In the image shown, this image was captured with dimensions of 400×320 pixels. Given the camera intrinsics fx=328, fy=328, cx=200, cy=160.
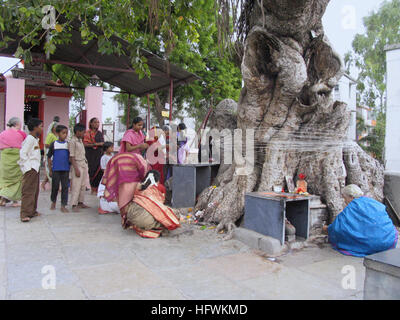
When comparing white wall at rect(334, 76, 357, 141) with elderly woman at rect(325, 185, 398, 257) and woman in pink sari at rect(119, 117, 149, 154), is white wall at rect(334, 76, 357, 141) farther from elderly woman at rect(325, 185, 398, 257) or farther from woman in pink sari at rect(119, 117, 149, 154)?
elderly woman at rect(325, 185, 398, 257)

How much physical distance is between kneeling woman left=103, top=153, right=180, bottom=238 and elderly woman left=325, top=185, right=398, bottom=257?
2233 millimetres

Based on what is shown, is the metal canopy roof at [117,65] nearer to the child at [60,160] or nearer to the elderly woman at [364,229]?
the child at [60,160]

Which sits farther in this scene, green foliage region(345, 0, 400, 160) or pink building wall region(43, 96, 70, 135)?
green foliage region(345, 0, 400, 160)

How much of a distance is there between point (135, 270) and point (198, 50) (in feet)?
41.6

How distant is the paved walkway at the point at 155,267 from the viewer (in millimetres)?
2896

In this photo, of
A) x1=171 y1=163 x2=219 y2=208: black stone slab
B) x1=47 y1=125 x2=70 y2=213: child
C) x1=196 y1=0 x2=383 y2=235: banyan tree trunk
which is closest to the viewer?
x1=196 y1=0 x2=383 y2=235: banyan tree trunk

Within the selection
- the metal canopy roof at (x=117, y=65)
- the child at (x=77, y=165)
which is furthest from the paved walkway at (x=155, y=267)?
the metal canopy roof at (x=117, y=65)

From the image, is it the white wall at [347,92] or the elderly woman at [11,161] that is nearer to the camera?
the elderly woman at [11,161]

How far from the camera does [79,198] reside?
654 centimetres

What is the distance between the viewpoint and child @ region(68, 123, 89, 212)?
19.7ft

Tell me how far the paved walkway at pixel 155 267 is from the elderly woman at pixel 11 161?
131 cm

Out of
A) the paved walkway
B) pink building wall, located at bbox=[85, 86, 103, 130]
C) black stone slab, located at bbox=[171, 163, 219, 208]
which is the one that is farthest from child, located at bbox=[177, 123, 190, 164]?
pink building wall, located at bbox=[85, 86, 103, 130]
